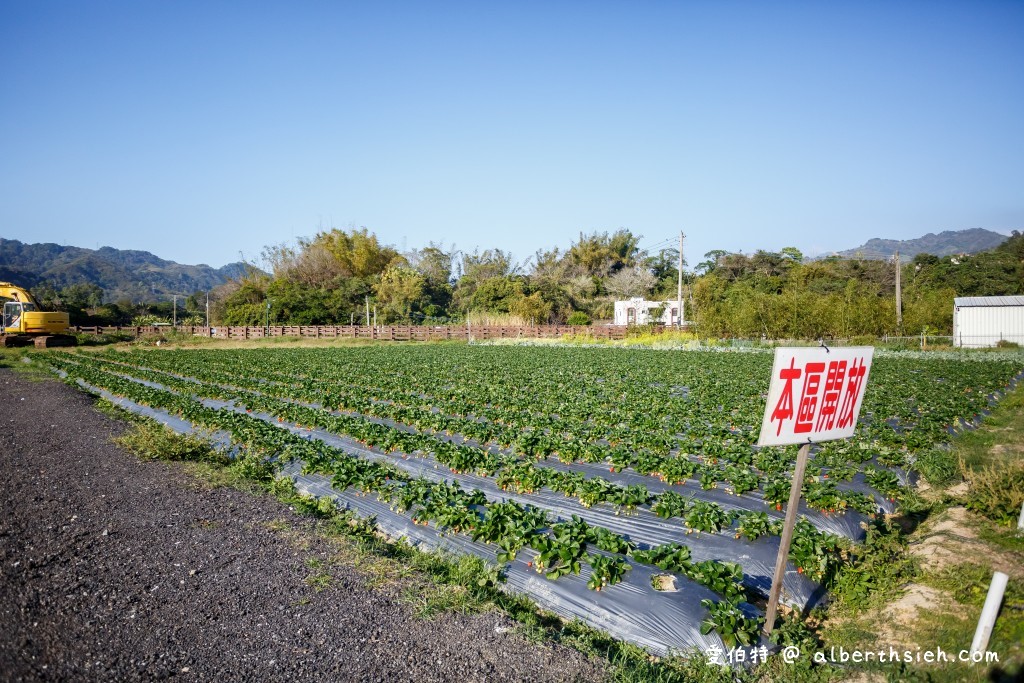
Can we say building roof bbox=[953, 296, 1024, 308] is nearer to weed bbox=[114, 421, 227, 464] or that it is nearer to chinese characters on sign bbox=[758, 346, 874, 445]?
chinese characters on sign bbox=[758, 346, 874, 445]

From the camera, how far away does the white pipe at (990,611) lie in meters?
3.58

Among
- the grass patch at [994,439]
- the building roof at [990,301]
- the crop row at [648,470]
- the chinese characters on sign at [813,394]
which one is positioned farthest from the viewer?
the building roof at [990,301]

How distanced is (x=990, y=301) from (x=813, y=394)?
42.6m

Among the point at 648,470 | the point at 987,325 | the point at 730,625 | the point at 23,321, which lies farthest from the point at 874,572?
the point at 23,321

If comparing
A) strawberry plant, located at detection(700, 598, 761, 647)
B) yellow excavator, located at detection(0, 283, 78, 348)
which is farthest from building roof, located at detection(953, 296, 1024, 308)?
yellow excavator, located at detection(0, 283, 78, 348)

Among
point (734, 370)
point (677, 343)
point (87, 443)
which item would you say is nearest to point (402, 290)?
point (677, 343)

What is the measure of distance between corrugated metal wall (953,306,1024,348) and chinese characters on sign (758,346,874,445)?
3972 cm

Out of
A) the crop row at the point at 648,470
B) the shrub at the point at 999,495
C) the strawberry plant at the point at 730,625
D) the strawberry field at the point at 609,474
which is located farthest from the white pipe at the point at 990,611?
the shrub at the point at 999,495

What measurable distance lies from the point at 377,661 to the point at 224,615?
1.33 metres

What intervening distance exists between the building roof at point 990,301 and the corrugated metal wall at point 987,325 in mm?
249

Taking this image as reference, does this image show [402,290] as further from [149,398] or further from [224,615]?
[224,615]

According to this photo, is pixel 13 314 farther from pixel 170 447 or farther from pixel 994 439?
pixel 994 439

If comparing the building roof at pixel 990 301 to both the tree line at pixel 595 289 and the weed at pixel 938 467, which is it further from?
the weed at pixel 938 467

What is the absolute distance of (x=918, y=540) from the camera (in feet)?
19.8
